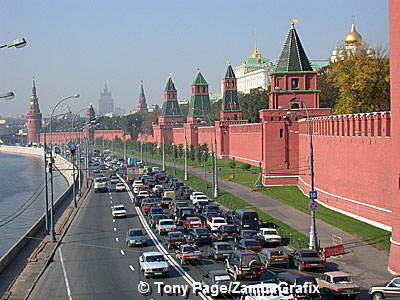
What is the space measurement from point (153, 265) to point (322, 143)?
1109 inches

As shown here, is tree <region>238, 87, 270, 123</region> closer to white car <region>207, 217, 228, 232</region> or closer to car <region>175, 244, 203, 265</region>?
white car <region>207, 217, 228, 232</region>

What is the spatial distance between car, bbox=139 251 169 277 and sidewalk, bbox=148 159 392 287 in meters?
7.57

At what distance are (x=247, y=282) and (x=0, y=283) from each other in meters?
10.4

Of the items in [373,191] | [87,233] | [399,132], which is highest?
[399,132]

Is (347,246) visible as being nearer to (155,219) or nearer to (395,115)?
(395,115)

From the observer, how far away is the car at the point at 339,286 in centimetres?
2123

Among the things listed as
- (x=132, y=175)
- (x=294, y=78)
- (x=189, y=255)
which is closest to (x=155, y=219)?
(x=189, y=255)

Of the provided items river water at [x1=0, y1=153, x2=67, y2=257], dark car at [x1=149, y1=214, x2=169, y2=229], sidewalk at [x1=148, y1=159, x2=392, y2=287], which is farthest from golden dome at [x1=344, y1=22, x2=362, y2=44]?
dark car at [x1=149, y1=214, x2=169, y2=229]

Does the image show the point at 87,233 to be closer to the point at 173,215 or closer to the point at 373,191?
the point at 173,215

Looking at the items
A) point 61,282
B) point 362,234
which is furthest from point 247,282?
point 362,234

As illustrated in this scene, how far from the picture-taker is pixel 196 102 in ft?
417

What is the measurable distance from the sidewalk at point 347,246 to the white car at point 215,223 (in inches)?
166

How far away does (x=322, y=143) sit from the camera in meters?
51.0

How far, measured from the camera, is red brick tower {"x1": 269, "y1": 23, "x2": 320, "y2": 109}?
213 ft
